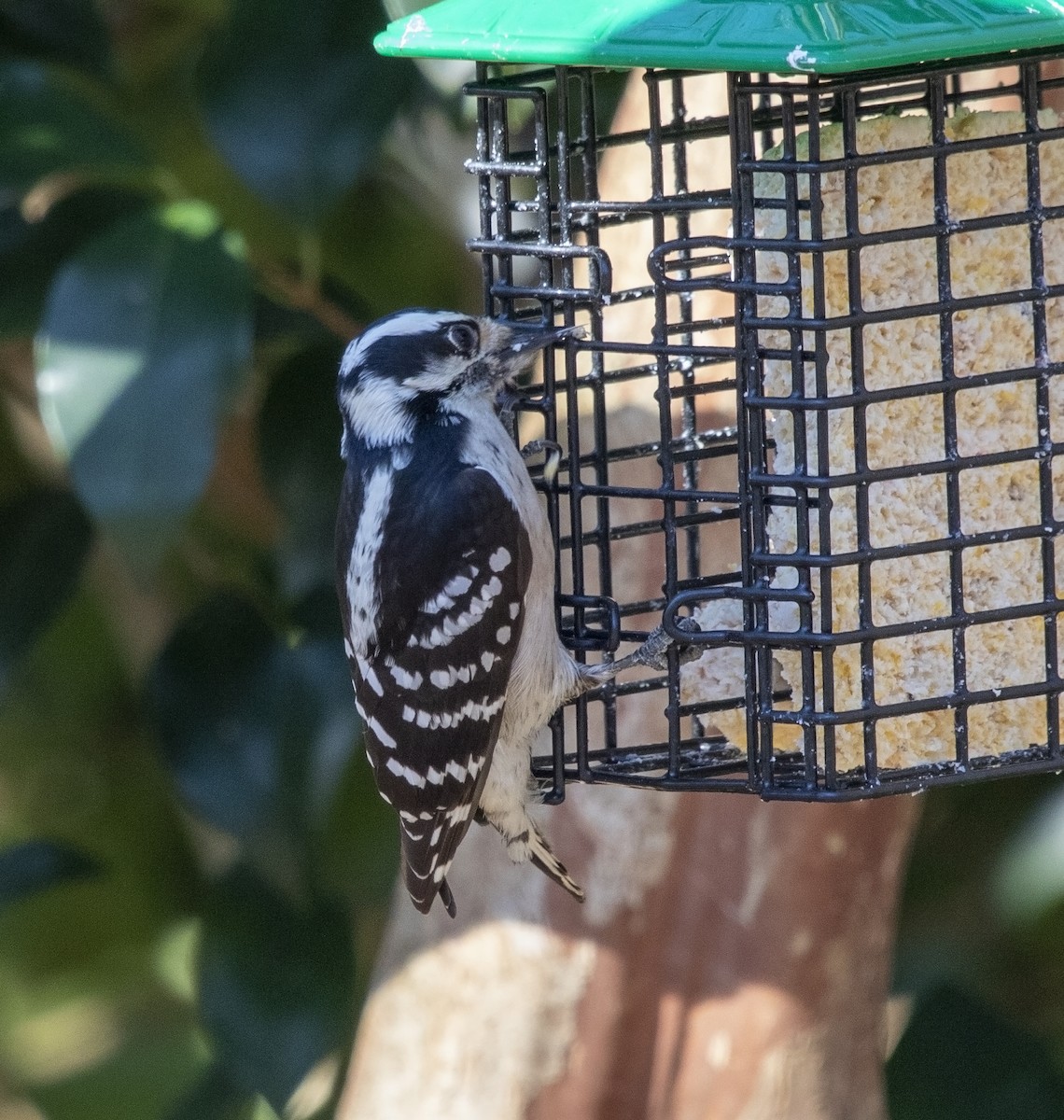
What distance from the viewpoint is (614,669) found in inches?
95.9

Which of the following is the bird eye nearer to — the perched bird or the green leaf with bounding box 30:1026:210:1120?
the perched bird

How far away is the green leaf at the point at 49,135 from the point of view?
303 centimetres

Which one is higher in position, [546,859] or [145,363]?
[145,363]

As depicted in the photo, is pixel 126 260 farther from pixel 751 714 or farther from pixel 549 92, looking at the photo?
pixel 751 714

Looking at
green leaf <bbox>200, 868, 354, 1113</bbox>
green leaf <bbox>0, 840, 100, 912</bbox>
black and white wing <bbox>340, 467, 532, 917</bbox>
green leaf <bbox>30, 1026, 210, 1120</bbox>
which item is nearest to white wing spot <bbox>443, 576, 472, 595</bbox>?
black and white wing <bbox>340, 467, 532, 917</bbox>

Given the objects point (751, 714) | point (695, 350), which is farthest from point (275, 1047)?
point (695, 350)

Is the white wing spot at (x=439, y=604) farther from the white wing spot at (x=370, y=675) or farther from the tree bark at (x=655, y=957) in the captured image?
the tree bark at (x=655, y=957)

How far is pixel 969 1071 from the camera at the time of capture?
3141 millimetres

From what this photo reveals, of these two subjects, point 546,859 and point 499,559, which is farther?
point 546,859

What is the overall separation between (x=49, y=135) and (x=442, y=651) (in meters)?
1.28

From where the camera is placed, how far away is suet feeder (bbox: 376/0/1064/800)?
203 centimetres

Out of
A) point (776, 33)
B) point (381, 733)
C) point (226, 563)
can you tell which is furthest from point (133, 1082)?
point (776, 33)

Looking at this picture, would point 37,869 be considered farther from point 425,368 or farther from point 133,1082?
point 425,368

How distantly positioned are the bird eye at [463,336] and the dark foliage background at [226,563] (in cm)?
46
